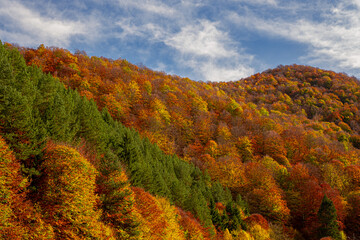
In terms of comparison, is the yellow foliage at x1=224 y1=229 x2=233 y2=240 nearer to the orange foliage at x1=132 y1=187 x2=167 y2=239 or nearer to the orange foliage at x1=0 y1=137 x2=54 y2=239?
the orange foliage at x1=132 y1=187 x2=167 y2=239

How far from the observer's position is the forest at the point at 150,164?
21.1m

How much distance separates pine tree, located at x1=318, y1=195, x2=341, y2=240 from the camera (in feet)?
159

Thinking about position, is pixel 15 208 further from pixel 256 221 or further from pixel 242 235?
pixel 256 221

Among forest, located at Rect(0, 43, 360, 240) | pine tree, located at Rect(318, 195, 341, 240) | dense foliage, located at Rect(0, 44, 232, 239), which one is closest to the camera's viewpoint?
dense foliage, located at Rect(0, 44, 232, 239)

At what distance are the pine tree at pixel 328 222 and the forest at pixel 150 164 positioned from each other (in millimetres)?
221

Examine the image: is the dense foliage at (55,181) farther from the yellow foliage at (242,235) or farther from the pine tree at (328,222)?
Answer: the pine tree at (328,222)

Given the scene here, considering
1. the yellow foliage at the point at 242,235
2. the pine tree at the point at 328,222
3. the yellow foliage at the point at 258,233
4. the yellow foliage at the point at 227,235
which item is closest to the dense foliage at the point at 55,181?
the yellow foliage at the point at 227,235

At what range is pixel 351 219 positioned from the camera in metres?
57.9

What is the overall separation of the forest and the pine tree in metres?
0.22

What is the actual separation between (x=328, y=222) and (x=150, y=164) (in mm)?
43689

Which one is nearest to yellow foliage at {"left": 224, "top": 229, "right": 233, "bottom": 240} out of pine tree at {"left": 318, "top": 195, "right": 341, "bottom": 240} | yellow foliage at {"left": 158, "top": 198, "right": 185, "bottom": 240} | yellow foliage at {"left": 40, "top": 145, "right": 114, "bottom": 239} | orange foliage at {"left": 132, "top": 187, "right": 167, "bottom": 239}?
yellow foliage at {"left": 158, "top": 198, "right": 185, "bottom": 240}

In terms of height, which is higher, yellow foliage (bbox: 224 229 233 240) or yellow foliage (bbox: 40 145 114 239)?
yellow foliage (bbox: 40 145 114 239)

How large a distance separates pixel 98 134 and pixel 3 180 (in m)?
20.6

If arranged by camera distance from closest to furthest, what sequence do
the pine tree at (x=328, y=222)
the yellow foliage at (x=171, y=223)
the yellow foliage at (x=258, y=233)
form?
the yellow foliage at (x=171, y=223), the yellow foliage at (x=258, y=233), the pine tree at (x=328, y=222)
